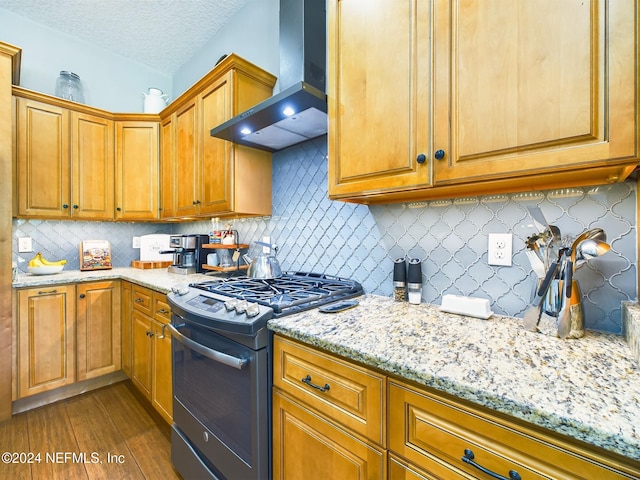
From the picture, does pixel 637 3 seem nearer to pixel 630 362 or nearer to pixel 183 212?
pixel 630 362

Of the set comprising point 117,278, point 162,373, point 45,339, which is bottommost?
point 162,373

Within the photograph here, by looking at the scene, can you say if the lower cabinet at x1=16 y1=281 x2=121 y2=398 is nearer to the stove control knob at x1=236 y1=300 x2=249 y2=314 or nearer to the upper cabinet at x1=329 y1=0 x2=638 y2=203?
the stove control knob at x1=236 y1=300 x2=249 y2=314

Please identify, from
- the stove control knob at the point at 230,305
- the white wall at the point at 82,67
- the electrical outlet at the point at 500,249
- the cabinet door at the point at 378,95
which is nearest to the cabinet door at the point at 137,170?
the white wall at the point at 82,67

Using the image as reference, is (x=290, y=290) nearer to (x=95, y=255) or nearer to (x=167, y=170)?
(x=167, y=170)

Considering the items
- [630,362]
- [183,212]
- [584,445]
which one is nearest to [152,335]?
[183,212]

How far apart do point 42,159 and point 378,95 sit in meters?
2.78

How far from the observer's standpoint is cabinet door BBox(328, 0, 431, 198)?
1.05 metres

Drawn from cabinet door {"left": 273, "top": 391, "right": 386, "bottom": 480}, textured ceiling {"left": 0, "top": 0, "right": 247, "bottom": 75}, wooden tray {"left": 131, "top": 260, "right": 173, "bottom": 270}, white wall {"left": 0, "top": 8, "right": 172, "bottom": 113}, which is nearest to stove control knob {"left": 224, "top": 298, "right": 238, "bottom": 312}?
cabinet door {"left": 273, "top": 391, "right": 386, "bottom": 480}

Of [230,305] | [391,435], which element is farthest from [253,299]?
[391,435]

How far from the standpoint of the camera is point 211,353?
118 cm

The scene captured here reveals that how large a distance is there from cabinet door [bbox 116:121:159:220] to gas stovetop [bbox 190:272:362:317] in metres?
1.65

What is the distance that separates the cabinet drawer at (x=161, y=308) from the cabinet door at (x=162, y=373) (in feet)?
0.15

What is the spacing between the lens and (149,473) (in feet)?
5.10

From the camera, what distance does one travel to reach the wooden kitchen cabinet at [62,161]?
2.30 m
